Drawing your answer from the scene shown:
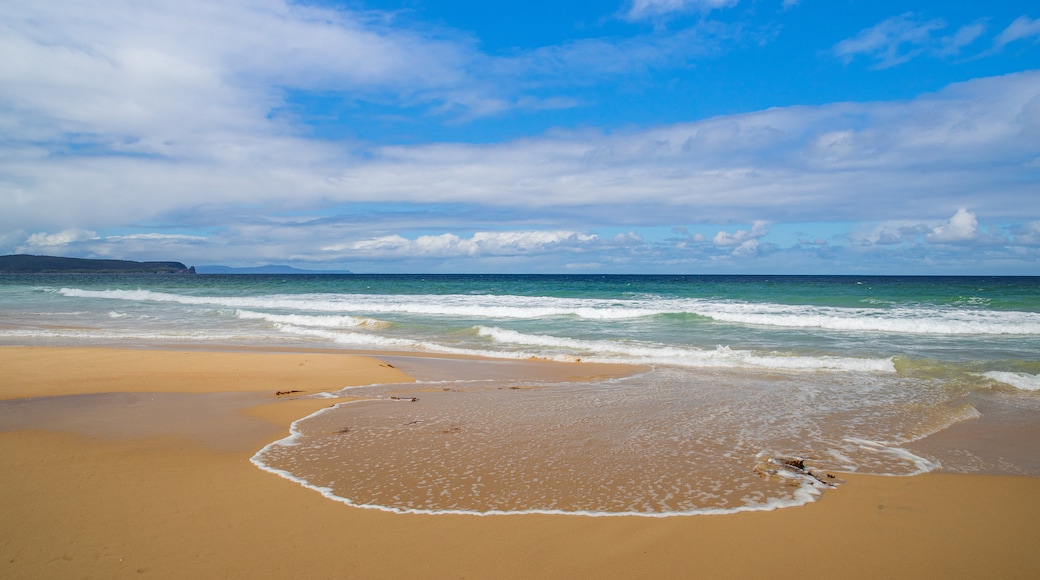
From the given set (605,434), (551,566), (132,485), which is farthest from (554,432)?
(132,485)

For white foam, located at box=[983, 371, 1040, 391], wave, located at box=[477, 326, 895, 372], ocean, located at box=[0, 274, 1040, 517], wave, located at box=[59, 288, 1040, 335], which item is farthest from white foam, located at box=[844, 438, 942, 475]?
wave, located at box=[59, 288, 1040, 335]

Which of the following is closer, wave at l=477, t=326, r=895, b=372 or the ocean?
the ocean

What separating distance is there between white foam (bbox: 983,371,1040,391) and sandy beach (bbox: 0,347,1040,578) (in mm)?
5956

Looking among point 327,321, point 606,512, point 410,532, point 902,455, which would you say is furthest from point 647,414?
point 327,321

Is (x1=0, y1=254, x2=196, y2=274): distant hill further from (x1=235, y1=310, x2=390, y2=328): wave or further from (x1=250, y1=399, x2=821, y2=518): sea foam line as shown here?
(x1=250, y1=399, x2=821, y2=518): sea foam line

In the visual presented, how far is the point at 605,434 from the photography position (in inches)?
247

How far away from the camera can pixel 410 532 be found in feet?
12.3

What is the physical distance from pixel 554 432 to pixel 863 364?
28.0 ft

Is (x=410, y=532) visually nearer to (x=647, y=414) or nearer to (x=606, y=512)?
(x=606, y=512)

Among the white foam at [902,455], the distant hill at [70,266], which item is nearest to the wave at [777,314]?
the white foam at [902,455]

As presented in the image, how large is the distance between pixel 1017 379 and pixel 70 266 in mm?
155579

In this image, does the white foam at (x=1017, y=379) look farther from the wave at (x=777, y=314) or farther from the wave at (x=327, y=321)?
the wave at (x=327, y=321)

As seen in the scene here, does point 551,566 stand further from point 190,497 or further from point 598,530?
point 190,497

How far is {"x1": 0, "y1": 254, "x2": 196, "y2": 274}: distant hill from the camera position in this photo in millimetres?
118475
